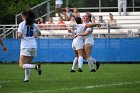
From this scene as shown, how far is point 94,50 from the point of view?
1310 inches

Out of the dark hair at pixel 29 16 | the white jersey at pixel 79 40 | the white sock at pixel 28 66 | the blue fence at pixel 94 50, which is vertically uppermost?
the dark hair at pixel 29 16

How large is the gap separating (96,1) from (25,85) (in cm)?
2399

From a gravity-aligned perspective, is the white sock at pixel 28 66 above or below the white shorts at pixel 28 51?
below

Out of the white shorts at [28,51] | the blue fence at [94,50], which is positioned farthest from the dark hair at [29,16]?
the blue fence at [94,50]

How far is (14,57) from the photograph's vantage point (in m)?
33.8

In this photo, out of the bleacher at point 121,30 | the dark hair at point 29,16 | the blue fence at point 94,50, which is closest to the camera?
the dark hair at point 29,16

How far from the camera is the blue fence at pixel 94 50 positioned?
3309 cm

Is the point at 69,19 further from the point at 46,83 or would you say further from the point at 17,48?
the point at 46,83

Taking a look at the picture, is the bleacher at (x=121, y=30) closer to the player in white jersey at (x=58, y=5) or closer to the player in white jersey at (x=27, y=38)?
the player in white jersey at (x=58, y=5)

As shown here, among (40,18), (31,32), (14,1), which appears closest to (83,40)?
(31,32)

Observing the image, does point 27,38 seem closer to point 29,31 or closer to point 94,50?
point 29,31

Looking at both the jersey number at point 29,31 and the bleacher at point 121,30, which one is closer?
the jersey number at point 29,31

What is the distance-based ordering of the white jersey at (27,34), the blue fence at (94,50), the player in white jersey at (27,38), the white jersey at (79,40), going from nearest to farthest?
1. the player in white jersey at (27,38)
2. the white jersey at (27,34)
3. the white jersey at (79,40)
4. the blue fence at (94,50)

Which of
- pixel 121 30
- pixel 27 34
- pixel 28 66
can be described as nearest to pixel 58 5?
pixel 121 30
